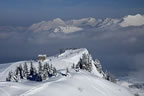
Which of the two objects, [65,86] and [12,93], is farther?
[65,86]

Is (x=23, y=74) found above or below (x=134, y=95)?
above

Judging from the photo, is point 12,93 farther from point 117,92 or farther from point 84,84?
point 117,92

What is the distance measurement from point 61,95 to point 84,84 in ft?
34.4

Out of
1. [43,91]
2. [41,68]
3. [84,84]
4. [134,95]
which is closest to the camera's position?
[43,91]

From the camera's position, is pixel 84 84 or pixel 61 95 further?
pixel 84 84

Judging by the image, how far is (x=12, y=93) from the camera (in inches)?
2414

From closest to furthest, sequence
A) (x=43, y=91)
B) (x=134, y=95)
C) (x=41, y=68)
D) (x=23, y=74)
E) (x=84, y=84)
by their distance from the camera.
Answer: (x=43, y=91), (x=84, y=84), (x=134, y=95), (x=41, y=68), (x=23, y=74)

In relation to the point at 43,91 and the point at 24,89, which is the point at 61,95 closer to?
the point at 43,91

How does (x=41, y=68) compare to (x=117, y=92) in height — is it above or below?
above

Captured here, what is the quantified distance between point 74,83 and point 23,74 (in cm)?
3860

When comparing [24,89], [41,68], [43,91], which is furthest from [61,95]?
[41,68]

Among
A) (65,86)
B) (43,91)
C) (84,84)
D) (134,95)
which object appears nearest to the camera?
(43,91)

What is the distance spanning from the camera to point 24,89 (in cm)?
6341

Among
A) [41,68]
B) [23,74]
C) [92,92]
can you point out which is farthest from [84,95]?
[23,74]
